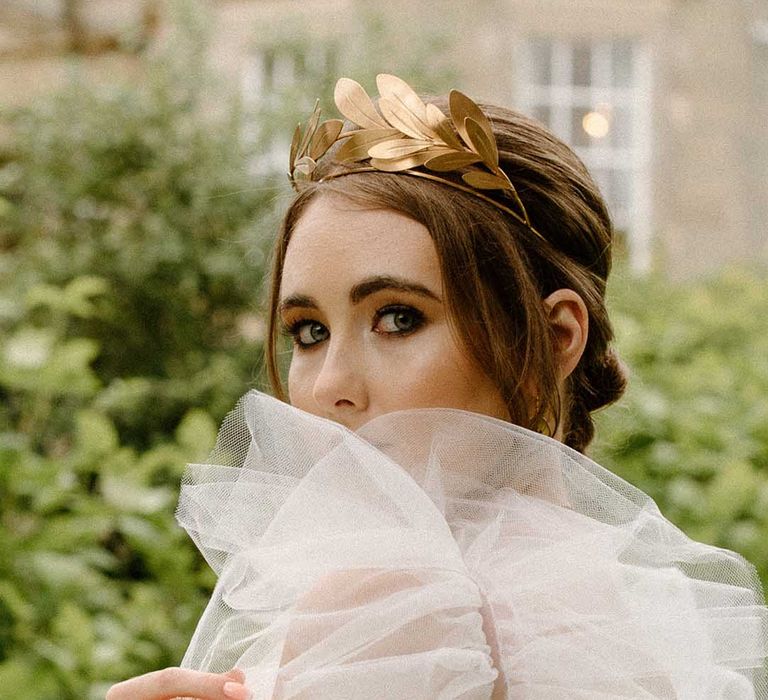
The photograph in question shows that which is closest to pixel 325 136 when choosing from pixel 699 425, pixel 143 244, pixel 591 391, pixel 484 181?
pixel 484 181

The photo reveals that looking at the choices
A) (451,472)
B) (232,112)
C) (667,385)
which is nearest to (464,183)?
(451,472)

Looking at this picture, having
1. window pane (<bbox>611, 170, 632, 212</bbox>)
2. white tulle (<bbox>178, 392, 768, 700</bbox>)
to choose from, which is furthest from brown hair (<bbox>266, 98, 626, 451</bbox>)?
window pane (<bbox>611, 170, 632, 212</bbox>)

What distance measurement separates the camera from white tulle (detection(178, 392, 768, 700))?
3.34 ft

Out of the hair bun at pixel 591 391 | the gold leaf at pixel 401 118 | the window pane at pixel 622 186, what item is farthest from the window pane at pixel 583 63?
the gold leaf at pixel 401 118

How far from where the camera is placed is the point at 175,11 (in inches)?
254

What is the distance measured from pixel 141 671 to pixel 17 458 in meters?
0.68

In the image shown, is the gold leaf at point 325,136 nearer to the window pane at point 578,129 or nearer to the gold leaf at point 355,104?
the gold leaf at point 355,104

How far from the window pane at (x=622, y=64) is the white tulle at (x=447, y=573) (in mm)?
8879

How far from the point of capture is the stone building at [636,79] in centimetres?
911

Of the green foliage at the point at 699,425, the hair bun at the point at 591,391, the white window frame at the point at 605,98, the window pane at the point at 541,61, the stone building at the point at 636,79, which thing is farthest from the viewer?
the window pane at the point at 541,61

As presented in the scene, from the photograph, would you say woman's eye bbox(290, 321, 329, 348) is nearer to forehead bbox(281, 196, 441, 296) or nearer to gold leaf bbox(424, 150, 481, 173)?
forehead bbox(281, 196, 441, 296)

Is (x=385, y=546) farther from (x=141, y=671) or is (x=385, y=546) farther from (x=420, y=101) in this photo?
(x=141, y=671)

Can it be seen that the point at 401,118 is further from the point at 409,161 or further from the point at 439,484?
the point at 439,484

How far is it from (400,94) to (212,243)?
4.82 metres
